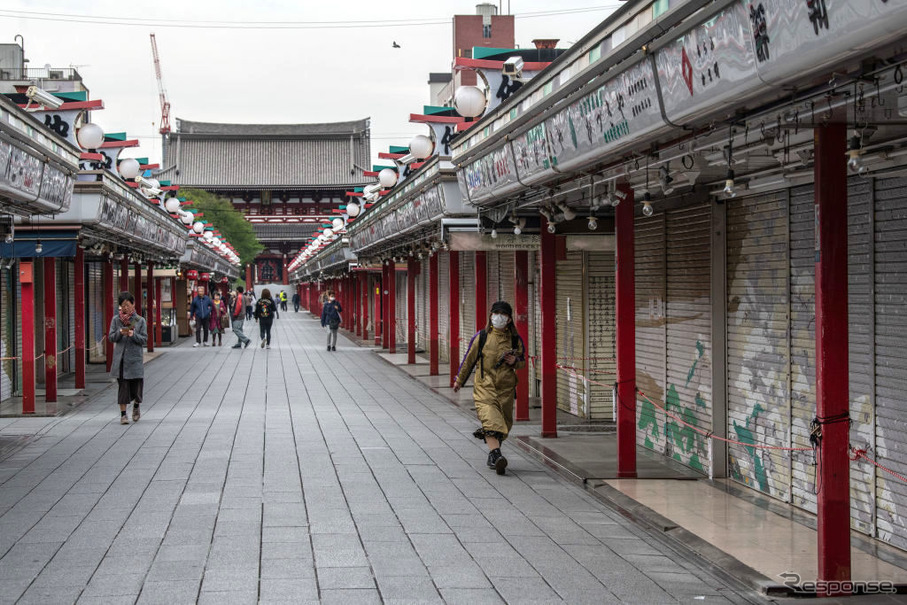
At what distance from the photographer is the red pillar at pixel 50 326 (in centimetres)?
1630

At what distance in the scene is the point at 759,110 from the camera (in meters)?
6.05

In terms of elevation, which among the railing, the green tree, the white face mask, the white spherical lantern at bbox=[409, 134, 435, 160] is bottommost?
the white face mask

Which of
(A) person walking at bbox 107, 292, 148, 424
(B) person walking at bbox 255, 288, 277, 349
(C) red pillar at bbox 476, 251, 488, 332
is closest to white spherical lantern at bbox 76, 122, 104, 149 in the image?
(A) person walking at bbox 107, 292, 148, 424

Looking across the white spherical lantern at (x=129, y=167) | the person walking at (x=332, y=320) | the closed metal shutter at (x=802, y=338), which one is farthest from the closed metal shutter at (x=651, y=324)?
the person walking at (x=332, y=320)

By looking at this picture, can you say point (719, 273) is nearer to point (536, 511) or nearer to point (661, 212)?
point (661, 212)

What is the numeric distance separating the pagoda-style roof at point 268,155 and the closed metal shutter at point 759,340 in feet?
230

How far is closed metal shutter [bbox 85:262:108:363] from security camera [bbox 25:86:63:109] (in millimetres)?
10544

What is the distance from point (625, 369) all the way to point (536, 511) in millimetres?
1890

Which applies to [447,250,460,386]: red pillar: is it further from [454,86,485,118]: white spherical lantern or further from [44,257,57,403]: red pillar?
[44,257,57,403]: red pillar

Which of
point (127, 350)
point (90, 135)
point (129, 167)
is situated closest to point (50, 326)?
point (127, 350)

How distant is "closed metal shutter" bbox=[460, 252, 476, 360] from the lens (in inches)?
902

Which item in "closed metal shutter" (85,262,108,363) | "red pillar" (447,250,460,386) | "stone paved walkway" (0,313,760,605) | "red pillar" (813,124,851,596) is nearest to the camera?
"red pillar" (813,124,851,596)

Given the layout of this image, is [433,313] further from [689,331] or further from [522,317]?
[689,331]

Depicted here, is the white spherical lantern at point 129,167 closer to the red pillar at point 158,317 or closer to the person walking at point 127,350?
the person walking at point 127,350
